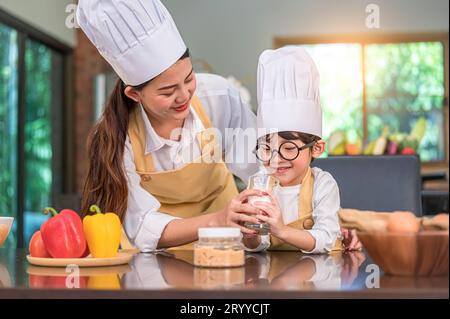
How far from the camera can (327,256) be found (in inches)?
59.4

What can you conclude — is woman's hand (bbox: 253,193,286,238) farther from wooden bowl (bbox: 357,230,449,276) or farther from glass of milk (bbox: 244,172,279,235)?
wooden bowl (bbox: 357,230,449,276)

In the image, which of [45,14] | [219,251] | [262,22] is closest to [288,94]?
[219,251]

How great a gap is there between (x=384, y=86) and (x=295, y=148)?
477 cm

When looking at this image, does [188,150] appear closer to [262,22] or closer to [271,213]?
[271,213]

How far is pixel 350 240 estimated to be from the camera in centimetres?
163

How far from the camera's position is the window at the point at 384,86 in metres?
6.08

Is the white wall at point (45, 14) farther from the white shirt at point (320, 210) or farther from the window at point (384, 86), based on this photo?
the white shirt at point (320, 210)

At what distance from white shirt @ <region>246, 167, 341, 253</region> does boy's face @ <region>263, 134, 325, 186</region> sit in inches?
1.3

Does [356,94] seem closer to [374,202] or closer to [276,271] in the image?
[374,202]

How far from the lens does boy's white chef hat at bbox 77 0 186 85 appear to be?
1622mm

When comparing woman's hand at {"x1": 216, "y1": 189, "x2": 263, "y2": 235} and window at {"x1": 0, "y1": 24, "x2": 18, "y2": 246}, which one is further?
window at {"x1": 0, "y1": 24, "x2": 18, "y2": 246}

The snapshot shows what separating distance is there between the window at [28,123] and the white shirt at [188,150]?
325 centimetres

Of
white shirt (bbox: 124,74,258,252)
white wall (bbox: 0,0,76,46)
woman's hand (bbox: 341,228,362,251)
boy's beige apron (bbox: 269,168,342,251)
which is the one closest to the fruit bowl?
white shirt (bbox: 124,74,258,252)

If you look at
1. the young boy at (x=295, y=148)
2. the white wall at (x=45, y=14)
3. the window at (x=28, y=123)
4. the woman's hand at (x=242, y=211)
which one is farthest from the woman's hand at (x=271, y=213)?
the white wall at (x=45, y=14)
